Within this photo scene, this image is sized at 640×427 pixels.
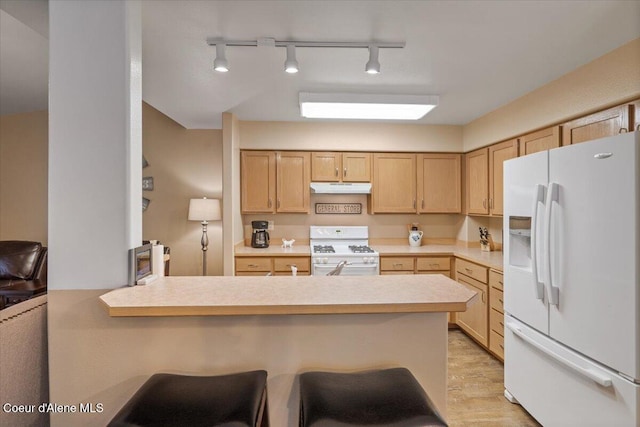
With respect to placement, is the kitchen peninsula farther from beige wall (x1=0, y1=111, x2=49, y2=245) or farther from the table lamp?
beige wall (x1=0, y1=111, x2=49, y2=245)

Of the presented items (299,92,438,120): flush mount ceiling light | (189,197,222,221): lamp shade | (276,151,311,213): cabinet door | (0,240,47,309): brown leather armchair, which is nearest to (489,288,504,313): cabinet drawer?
(299,92,438,120): flush mount ceiling light

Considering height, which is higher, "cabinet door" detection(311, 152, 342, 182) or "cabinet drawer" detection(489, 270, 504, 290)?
"cabinet door" detection(311, 152, 342, 182)

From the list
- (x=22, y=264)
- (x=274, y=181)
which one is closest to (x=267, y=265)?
(x=274, y=181)

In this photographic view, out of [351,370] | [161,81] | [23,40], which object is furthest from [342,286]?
[23,40]

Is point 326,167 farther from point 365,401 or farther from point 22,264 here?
point 22,264

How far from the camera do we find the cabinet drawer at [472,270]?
123 inches

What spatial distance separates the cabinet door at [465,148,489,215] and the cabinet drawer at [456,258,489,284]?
0.63 m

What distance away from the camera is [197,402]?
3.49ft

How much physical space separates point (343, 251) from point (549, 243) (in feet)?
7.29

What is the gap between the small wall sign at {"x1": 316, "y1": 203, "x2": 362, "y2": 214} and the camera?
4.23 m

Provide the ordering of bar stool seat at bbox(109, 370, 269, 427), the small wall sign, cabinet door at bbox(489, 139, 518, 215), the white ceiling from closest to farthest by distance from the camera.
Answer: bar stool seat at bbox(109, 370, 269, 427)
the white ceiling
cabinet door at bbox(489, 139, 518, 215)
the small wall sign

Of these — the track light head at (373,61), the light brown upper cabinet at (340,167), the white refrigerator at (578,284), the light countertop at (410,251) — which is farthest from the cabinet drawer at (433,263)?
the track light head at (373,61)

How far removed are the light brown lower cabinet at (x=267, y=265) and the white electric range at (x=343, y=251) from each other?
0.13 meters

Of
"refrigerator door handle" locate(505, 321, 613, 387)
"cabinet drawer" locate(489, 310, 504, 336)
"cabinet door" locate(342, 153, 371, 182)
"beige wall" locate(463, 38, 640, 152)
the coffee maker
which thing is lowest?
"cabinet drawer" locate(489, 310, 504, 336)
